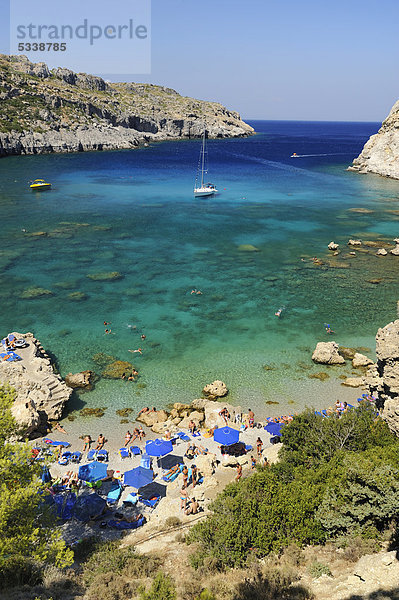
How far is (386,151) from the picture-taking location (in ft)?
390

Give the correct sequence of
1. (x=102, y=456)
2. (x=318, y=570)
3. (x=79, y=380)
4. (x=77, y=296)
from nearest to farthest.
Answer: (x=318, y=570) < (x=102, y=456) < (x=79, y=380) < (x=77, y=296)

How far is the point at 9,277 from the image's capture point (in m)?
46.1

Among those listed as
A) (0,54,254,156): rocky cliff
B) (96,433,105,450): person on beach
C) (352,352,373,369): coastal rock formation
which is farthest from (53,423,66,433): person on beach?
(0,54,254,156): rocky cliff

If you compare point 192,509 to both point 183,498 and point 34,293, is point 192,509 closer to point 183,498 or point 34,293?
point 183,498

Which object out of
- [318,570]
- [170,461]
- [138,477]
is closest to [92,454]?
[138,477]

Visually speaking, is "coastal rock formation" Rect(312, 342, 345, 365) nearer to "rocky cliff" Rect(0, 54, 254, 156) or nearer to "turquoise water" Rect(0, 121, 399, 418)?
"turquoise water" Rect(0, 121, 399, 418)

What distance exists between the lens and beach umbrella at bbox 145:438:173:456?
22.3 m

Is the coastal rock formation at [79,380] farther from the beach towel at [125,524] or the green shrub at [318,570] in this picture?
the green shrub at [318,570]

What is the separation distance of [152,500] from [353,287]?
1371 inches

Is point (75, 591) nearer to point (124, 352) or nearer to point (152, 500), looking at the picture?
point (152, 500)

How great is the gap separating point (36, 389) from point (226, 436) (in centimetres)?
1250

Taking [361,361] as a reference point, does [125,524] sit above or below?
below

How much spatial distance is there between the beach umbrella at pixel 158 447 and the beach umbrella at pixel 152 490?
1.88 metres

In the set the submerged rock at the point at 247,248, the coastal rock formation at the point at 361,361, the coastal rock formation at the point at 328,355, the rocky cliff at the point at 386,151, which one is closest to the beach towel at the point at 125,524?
the coastal rock formation at the point at 328,355
